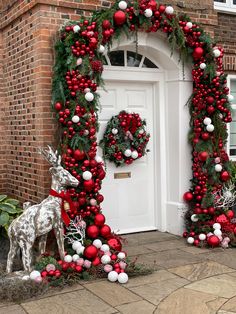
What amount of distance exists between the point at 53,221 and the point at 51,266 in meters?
0.56

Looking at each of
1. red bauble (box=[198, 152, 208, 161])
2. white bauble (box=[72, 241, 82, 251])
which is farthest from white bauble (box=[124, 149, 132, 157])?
white bauble (box=[72, 241, 82, 251])

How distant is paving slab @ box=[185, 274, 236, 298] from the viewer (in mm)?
4949

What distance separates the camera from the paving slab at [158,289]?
4.84 meters

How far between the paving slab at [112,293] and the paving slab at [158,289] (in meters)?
0.11

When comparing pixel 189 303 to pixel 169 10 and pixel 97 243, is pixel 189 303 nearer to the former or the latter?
pixel 97 243

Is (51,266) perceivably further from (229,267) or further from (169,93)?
(169,93)

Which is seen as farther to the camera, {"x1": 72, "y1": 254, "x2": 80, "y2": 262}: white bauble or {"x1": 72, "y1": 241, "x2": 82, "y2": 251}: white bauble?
{"x1": 72, "y1": 241, "x2": 82, "y2": 251}: white bauble

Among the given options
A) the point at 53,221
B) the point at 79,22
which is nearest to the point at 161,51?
the point at 79,22

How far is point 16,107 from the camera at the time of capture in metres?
6.94

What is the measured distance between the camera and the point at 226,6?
862 centimetres

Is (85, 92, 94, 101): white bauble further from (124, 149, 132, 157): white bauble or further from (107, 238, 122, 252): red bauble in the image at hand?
(107, 238, 122, 252): red bauble

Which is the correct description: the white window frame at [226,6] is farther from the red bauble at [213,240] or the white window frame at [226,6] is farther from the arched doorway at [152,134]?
the red bauble at [213,240]

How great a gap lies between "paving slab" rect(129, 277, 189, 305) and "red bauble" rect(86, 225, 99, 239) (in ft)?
3.45

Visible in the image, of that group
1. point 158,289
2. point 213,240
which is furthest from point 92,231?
point 213,240
